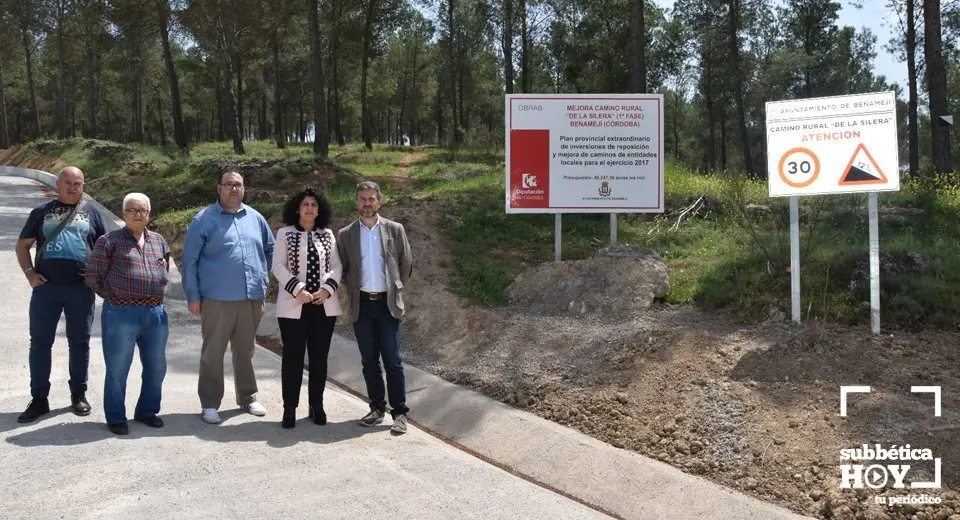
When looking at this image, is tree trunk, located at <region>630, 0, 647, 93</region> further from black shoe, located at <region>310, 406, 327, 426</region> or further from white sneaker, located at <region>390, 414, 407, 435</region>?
black shoe, located at <region>310, 406, 327, 426</region>

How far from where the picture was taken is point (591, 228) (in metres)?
11.3

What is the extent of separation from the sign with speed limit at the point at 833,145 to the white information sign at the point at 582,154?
7.51 ft

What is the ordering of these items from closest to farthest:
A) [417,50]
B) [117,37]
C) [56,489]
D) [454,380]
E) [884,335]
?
[56,489], [884,335], [454,380], [117,37], [417,50]

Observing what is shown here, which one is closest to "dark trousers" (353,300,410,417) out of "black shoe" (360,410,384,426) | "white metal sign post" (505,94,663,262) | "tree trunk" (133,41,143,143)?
"black shoe" (360,410,384,426)

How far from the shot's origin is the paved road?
3.95 metres

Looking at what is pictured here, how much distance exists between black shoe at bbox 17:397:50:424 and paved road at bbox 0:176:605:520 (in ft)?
0.19

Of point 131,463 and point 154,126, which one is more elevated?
point 154,126

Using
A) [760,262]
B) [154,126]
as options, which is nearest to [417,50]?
[154,126]

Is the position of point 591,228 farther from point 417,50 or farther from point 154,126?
point 154,126

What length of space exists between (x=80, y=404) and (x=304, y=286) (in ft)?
5.72

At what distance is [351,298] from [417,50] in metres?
41.4

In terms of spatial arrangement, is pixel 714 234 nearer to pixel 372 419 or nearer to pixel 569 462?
pixel 569 462

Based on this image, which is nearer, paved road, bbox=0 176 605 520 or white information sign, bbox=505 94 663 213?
paved road, bbox=0 176 605 520

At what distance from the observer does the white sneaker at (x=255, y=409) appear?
549cm
